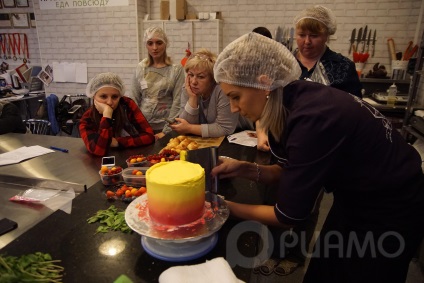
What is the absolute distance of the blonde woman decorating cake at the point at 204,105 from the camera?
7.15 feet

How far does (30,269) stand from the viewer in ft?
2.79

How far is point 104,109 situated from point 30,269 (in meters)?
1.42

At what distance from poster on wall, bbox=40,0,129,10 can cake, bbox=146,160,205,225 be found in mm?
4348

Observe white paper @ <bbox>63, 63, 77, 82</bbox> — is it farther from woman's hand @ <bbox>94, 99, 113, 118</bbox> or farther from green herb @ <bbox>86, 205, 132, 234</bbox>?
green herb @ <bbox>86, 205, 132, 234</bbox>

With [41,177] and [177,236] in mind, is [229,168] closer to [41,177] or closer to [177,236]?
[177,236]

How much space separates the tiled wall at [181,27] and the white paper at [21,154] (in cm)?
299

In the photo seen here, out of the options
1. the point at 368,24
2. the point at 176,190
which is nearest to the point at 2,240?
the point at 176,190

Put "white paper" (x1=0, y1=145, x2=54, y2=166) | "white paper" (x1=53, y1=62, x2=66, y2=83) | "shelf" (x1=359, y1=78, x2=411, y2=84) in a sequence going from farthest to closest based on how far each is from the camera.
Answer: "white paper" (x1=53, y1=62, x2=66, y2=83), "shelf" (x1=359, y1=78, x2=411, y2=84), "white paper" (x1=0, y1=145, x2=54, y2=166)

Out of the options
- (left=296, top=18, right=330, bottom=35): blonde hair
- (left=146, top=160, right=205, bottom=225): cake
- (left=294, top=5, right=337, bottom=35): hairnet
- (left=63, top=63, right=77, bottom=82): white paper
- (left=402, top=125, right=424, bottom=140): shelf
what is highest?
(left=294, top=5, right=337, bottom=35): hairnet

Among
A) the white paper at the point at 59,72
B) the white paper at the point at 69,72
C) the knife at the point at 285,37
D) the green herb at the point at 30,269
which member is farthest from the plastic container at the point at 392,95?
the white paper at the point at 59,72

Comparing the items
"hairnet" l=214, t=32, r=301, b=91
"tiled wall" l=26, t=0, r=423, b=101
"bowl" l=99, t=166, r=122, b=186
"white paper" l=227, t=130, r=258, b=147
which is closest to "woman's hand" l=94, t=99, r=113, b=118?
"bowl" l=99, t=166, r=122, b=186

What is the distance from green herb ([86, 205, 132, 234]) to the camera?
1.09 meters

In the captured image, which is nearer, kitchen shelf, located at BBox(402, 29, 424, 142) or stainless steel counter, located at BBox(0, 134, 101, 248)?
stainless steel counter, located at BBox(0, 134, 101, 248)

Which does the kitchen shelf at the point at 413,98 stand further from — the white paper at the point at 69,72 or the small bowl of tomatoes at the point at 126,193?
the white paper at the point at 69,72
